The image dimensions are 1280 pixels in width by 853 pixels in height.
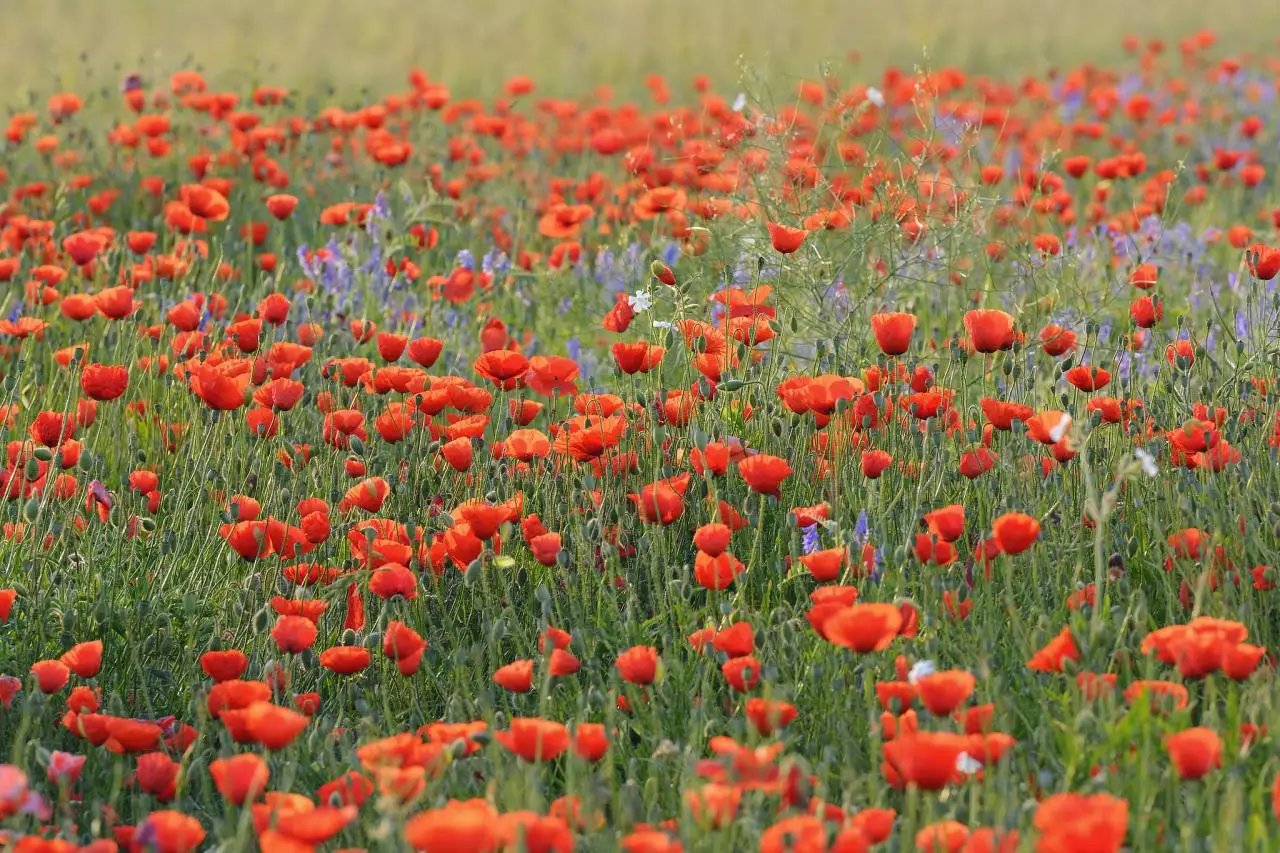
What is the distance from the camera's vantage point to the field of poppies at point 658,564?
2064mm

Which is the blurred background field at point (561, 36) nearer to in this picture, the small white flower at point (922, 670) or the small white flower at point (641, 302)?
the small white flower at point (641, 302)

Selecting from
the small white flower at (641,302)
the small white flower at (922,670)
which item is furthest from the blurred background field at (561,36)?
the small white flower at (922,670)

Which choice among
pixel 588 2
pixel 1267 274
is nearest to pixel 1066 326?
pixel 1267 274

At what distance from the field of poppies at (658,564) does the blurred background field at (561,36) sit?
5332 millimetres

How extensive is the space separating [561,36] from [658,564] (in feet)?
30.6

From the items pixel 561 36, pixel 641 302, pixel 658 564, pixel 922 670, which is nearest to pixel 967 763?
pixel 922 670

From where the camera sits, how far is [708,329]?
3465mm

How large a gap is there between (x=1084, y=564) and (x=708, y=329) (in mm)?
→ 980

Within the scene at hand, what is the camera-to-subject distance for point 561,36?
38.9 feet

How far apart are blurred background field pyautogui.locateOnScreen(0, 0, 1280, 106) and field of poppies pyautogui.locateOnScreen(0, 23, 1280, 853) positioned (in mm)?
5332

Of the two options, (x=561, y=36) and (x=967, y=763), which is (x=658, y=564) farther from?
(x=561, y=36)

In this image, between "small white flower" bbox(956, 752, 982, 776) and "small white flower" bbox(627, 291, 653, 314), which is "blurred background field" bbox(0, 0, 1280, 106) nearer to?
"small white flower" bbox(627, 291, 653, 314)

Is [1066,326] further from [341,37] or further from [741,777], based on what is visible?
[341,37]

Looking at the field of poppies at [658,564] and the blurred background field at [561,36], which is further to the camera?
the blurred background field at [561,36]
